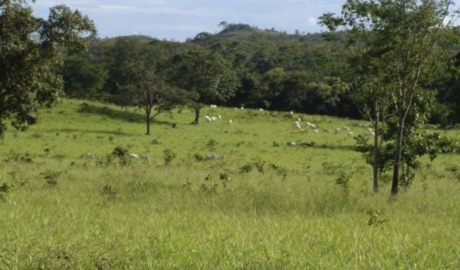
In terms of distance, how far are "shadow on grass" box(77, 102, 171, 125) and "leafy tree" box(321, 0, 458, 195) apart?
113 feet

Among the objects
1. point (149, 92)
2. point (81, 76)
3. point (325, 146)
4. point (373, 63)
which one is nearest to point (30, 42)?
point (373, 63)

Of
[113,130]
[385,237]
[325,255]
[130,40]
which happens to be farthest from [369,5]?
[130,40]

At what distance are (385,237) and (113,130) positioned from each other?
1437 inches

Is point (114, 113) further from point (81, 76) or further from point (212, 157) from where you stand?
point (212, 157)

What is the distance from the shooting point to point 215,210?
9.03m

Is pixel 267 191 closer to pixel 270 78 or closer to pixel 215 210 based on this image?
pixel 215 210

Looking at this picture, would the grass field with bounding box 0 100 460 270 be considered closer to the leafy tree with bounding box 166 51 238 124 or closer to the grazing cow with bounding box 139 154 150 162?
the grazing cow with bounding box 139 154 150 162

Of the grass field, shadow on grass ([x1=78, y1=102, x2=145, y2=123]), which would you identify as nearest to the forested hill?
shadow on grass ([x1=78, y1=102, x2=145, y2=123])

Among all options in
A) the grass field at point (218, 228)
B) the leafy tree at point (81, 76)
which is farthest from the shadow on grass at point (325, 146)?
the leafy tree at point (81, 76)

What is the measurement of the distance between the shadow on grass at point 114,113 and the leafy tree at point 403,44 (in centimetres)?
3436

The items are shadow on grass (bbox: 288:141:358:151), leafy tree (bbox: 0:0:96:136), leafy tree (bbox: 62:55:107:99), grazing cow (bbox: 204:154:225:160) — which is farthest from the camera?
leafy tree (bbox: 62:55:107:99)

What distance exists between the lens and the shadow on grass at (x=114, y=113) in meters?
45.5

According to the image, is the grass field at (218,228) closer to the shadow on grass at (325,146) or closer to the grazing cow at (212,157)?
the grazing cow at (212,157)

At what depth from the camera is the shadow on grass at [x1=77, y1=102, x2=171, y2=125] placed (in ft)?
149
